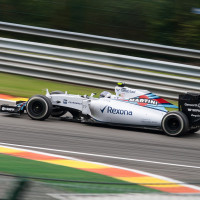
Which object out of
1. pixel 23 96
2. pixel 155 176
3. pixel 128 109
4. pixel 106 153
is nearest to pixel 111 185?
pixel 155 176

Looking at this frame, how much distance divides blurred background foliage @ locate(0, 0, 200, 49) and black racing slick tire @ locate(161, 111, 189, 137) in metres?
5.81

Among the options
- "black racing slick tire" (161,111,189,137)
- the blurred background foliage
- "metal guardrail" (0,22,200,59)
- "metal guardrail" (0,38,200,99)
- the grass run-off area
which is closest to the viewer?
the grass run-off area

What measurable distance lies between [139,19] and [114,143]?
6.98m

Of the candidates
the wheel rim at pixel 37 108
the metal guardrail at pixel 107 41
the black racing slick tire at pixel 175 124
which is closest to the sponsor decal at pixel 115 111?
the black racing slick tire at pixel 175 124

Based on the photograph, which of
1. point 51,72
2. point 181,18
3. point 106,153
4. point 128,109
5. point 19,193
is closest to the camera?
point 19,193

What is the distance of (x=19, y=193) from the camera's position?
279cm

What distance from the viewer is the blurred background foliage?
44.8 feet

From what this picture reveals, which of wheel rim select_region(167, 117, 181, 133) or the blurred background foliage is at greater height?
the blurred background foliage

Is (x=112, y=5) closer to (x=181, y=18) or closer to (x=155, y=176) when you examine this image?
(x=181, y=18)

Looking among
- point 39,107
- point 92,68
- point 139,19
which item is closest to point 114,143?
point 39,107

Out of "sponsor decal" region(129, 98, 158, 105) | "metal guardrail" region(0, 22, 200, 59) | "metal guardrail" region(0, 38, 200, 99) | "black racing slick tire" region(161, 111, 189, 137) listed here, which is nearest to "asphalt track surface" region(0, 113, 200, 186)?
"black racing slick tire" region(161, 111, 189, 137)

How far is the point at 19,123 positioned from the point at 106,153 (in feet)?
8.15

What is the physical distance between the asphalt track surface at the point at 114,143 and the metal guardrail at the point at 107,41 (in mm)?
3570

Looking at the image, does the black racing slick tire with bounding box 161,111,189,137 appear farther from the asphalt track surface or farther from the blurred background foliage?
the blurred background foliage
